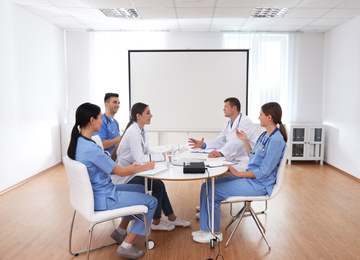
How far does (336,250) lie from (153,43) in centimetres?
520

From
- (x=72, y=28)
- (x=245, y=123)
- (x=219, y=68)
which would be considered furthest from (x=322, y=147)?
(x=72, y=28)

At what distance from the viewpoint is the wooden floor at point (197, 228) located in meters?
2.53

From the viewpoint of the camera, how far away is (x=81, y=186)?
6.68 feet

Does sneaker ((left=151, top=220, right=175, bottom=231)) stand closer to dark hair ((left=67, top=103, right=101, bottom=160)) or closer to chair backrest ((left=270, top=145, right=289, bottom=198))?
chair backrest ((left=270, top=145, right=289, bottom=198))

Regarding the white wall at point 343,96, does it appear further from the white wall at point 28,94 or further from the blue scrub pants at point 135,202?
the white wall at point 28,94

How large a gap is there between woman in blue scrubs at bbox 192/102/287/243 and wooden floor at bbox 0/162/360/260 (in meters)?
0.28

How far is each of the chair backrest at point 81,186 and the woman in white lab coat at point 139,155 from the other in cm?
65

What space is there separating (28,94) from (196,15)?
3168 mm

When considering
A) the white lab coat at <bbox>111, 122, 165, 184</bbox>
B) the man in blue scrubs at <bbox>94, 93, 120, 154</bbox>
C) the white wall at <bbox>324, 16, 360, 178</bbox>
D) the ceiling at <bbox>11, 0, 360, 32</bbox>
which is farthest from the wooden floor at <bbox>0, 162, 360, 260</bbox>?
the ceiling at <bbox>11, 0, 360, 32</bbox>

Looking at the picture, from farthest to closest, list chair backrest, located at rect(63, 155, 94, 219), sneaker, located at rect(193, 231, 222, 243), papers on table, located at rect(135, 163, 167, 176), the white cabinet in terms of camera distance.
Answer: the white cabinet → sneaker, located at rect(193, 231, 222, 243) → papers on table, located at rect(135, 163, 167, 176) → chair backrest, located at rect(63, 155, 94, 219)

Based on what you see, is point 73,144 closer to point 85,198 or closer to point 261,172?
point 85,198

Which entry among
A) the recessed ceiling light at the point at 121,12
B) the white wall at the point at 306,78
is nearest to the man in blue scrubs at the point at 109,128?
the recessed ceiling light at the point at 121,12

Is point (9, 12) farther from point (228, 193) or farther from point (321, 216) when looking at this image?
point (321, 216)

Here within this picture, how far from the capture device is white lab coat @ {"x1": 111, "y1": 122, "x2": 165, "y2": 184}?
269 centimetres
